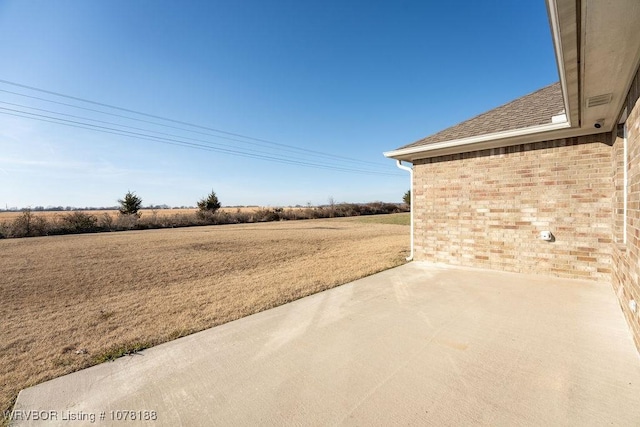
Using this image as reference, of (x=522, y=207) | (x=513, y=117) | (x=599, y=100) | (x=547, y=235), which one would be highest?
(x=513, y=117)

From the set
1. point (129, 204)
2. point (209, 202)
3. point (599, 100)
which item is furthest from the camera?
point (209, 202)

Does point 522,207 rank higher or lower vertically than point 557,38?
lower

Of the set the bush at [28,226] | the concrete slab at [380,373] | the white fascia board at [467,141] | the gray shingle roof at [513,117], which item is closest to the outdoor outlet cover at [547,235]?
the concrete slab at [380,373]

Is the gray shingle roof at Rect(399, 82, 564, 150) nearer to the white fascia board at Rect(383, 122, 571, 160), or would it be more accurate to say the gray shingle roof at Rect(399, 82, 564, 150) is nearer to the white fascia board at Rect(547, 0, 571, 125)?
the white fascia board at Rect(383, 122, 571, 160)

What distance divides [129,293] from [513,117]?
8515 millimetres

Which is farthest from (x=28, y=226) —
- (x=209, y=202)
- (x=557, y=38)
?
(x=557, y=38)

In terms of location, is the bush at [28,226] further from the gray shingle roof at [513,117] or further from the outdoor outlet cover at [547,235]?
the outdoor outlet cover at [547,235]

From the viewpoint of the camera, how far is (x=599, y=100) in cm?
332

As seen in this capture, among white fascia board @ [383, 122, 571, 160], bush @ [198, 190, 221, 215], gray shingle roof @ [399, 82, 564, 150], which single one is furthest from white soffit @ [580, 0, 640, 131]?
bush @ [198, 190, 221, 215]

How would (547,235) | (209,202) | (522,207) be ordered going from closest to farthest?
(547,235)
(522,207)
(209,202)

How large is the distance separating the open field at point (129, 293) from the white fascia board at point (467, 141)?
106 inches

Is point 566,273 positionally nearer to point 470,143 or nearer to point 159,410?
point 470,143

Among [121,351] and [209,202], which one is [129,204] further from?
[121,351]

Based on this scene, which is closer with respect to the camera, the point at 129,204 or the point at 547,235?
the point at 547,235
